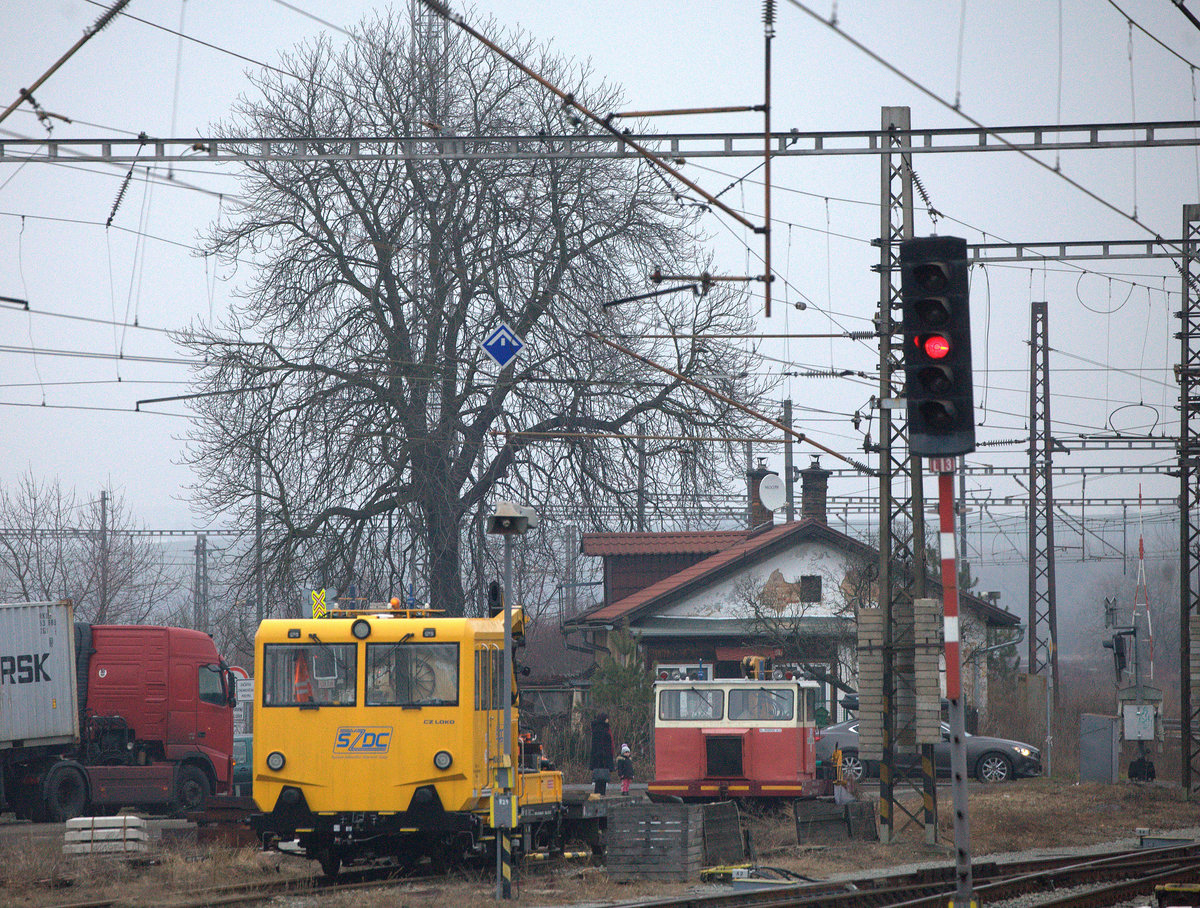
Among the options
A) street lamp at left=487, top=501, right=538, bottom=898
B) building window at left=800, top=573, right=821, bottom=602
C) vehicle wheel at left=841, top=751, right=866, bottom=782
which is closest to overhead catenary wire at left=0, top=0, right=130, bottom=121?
street lamp at left=487, top=501, right=538, bottom=898

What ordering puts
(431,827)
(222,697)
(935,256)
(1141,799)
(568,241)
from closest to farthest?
1. (935,256)
2. (431,827)
3. (1141,799)
4. (222,697)
5. (568,241)

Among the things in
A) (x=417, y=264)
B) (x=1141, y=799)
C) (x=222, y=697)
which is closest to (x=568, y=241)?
(x=417, y=264)

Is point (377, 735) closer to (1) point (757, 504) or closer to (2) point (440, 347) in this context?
(2) point (440, 347)

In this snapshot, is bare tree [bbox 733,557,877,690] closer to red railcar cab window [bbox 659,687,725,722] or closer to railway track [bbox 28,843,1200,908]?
red railcar cab window [bbox 659,687,725,722]

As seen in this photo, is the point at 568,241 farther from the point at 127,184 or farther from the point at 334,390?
the point at 127,184

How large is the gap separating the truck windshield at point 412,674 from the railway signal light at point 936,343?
7.71 metres

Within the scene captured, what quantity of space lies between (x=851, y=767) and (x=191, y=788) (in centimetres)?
1363

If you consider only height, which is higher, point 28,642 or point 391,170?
point 391,170

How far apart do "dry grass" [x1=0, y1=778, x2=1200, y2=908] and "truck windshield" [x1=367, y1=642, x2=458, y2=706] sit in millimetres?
1928

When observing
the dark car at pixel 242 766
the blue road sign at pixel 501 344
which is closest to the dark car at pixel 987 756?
the dark car at pixel 242 766

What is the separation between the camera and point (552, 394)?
31.0 m

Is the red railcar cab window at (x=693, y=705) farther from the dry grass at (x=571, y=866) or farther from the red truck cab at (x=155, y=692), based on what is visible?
the red truck cab at (x=155, y=692)

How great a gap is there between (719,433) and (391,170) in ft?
30.7

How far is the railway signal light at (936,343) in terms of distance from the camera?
8.62 meters
